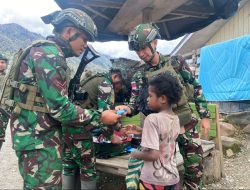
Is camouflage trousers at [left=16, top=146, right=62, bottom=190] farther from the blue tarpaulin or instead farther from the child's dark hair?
the blue tarpaulin

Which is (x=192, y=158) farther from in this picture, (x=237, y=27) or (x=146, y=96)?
(x=237, y=27)

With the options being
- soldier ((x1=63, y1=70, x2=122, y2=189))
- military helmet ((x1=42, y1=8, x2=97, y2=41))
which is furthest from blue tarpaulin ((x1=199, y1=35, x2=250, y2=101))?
military helmet ((x1=42, y1=8, x2=97, y2=41))

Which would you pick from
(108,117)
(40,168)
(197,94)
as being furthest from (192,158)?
(40,168)

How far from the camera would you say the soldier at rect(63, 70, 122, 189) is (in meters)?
3.52

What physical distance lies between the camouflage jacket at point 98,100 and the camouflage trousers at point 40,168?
0.96 meters

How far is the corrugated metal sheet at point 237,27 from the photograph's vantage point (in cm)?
1028

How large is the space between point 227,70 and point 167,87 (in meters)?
6.52

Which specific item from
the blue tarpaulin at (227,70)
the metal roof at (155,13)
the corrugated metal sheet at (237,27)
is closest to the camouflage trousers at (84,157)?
the metal roof at (155,13)

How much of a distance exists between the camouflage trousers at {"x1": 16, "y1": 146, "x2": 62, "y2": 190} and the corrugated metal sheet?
31.6ft

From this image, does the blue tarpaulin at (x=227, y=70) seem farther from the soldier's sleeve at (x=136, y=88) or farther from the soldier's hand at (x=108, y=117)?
the soldier's hand at (x=108, y=117)

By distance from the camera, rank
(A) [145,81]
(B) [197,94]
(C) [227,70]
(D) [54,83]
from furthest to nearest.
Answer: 1. (C) [227,70]
2. (B) [197,94]
3. (A) [145,81]
4. (D) [54,83]

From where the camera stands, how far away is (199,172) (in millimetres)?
3496

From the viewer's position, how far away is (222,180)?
4820 millimetres

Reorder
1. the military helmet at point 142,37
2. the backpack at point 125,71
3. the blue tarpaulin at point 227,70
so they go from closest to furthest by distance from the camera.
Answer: the military helmet at point 142,37, the backpack at point 125,71, the blue tarpaulin at point 227,70
